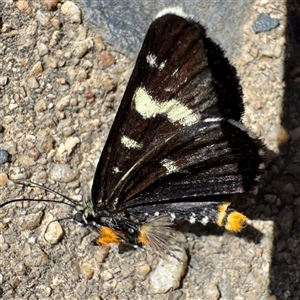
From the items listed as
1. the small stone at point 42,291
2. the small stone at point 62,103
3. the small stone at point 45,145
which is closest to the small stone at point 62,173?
the small stone at point 45,145

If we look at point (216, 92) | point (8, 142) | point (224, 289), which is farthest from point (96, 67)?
point (224, 289)

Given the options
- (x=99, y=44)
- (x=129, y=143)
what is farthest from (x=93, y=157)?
(x=99, y=44)

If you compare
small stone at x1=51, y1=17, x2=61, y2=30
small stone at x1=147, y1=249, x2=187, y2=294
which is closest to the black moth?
small stone at x1=147, y1=249, x2=187, y2=294

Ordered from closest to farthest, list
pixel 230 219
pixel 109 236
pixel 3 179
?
pixel 230 219 → pixel 109 236 → pixel 3 179

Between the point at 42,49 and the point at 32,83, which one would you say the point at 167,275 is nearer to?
the point at 32,83

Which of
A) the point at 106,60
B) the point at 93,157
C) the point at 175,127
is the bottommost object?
the point at 93,157

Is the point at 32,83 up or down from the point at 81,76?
down

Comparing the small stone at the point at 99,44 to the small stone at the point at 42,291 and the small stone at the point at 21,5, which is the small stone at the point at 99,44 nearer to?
the small stone at the point at 21,5
